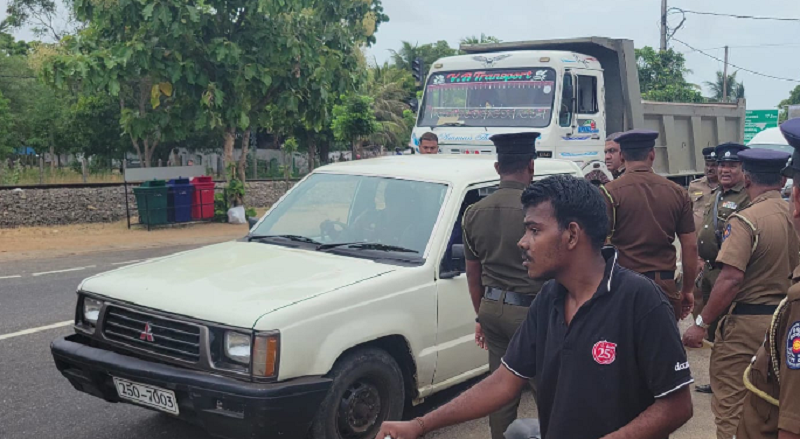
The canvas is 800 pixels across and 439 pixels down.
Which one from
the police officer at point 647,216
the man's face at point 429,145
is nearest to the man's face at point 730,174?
the police officer at point 647,216

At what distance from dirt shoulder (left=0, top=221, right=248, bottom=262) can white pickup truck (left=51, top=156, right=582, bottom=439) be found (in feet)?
31.0

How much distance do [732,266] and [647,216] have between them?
0.76m

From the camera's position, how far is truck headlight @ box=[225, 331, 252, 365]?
3596 mm

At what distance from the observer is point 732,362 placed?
13.1 feet

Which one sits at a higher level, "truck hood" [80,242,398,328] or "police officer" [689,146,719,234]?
"police officer" [689,146,719,234]

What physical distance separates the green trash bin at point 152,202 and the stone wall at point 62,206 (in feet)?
4.48

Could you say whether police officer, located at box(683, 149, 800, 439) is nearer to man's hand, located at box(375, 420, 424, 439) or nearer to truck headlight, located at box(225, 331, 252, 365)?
man's hand, located at box(375, 420, 424, 439)

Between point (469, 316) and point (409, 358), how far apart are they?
55 cm

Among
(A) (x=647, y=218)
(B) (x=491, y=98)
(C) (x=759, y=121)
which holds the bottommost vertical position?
(A) (x=647, y=218)

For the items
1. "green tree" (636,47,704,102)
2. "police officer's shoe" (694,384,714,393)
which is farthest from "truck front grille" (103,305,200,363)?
"green tree" (636,47,704,102)

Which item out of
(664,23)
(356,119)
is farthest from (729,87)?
(356,119)

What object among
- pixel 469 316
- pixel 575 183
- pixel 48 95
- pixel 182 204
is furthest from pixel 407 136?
pixel 575 183

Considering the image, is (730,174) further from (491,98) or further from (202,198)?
(202,198)

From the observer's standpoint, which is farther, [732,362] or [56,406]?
[56,406]
